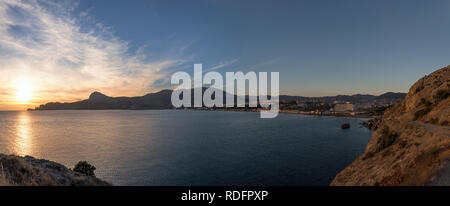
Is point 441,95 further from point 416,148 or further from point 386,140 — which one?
point 416,148

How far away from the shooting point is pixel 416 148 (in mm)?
18719

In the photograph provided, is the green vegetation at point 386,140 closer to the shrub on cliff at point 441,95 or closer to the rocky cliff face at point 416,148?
the rocky cliff face at point 416,148

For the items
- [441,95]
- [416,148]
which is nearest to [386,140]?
[416,148]

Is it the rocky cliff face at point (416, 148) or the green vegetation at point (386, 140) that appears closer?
the rocky cliff face at point (416, 148)

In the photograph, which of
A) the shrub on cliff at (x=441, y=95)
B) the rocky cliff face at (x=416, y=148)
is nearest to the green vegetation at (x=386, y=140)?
the rocky cliff face at (x=416, y=148)

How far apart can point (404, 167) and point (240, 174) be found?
24.6 meters

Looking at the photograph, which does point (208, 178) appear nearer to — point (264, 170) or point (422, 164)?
point (264, 170)

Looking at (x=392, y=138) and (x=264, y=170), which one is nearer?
(x=392, y=138)

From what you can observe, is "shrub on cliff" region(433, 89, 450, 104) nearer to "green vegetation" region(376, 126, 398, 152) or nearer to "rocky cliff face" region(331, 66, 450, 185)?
"rocky cliff face" region(331, 66, 450, 185)

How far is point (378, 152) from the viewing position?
85.8 ft

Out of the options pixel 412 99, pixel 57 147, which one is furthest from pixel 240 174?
pixel 57 147

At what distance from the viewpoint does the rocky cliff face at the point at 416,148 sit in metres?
13.2

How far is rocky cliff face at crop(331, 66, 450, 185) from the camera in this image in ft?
43.3

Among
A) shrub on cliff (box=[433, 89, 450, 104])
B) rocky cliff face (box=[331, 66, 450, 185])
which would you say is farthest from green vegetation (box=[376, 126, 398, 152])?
shrub on cliff (box=[433, 89, 450, 104])
